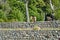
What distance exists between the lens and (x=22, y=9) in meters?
25.5

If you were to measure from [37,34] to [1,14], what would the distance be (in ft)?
27.7

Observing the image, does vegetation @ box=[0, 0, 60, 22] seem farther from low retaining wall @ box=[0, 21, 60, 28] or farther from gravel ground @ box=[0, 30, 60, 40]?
gravel ground @ box=[0, 30, 60, 40]

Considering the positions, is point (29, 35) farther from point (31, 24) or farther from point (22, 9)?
point (22, 9)

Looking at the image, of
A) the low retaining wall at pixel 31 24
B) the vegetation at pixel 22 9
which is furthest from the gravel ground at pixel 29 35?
the vegetation at pixel 22 9

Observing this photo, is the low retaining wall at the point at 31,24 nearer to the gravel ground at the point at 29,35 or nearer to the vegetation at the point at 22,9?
the gravel ground at the point at 29,35

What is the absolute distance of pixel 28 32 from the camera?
14.1 m

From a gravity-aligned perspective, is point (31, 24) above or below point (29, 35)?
above

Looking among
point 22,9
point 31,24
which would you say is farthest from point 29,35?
point 22,9

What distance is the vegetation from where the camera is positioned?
22.5 meters

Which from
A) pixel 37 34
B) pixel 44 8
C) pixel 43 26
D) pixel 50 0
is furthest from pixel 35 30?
pixel 44 8

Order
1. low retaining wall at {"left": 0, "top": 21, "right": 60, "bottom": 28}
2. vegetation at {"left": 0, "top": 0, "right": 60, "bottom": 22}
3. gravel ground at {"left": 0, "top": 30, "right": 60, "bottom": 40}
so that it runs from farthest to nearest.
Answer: vegetation at {"left": 0, "top": 0, "right": 60, "bottom": 22} < low retaining wall at {"left": 0, "top": 21, "right": 60, "bottom": 28} < gravel ground at {"left": 0, "top": 30, "right": 60, "bottom": 40}

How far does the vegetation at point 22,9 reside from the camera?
22.5 meters

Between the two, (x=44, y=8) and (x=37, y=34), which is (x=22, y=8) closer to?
(x=44, y=8)

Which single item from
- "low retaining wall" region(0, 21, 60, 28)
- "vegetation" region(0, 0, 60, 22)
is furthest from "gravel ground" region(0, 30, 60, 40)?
"vegetation" region(0, 0, 60, 22)
